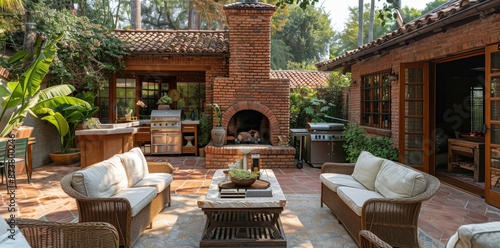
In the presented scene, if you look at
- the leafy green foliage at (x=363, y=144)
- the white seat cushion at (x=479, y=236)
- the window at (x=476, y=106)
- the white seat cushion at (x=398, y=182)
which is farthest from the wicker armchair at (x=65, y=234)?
the window at (x=476, y=106)

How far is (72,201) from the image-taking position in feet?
19.5

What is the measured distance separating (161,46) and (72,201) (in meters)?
6.15

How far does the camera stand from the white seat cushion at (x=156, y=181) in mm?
4855

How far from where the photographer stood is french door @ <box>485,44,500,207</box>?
5.49 meters

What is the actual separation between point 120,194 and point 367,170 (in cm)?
331

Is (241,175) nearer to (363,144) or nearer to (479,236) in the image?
(479,236)

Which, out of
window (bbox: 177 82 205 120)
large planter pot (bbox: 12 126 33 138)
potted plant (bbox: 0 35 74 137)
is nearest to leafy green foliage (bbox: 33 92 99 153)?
potted plant (bbox: 0 35 74 137)

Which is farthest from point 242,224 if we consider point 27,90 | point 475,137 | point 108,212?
point 475,137

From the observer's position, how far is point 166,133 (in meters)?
11.0

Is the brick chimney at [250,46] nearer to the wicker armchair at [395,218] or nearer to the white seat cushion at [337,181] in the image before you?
the white seat cushion at [337,181]

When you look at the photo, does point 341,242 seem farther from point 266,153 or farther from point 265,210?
point 266,153

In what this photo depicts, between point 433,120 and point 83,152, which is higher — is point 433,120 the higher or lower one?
the higher one

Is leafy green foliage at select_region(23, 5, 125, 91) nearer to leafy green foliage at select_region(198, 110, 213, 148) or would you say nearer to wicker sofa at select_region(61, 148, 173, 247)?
leafy green foliage at select_region(198, 110, 213, 148)

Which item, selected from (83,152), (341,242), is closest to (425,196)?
(341,242)
